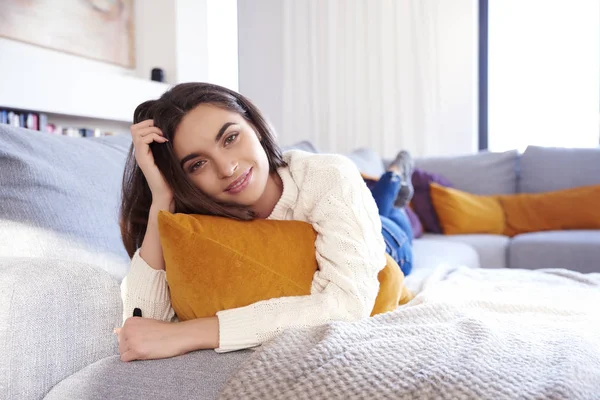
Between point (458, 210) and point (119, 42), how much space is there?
2.56 meters

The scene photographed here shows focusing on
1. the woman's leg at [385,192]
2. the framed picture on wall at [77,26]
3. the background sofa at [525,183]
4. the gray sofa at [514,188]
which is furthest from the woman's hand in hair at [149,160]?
the framed picture on wall at [77,26]

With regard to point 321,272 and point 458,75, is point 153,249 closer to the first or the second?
point 321,272

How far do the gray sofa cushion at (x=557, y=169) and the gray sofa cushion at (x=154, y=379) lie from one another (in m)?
2.61

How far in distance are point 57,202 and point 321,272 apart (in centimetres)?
59

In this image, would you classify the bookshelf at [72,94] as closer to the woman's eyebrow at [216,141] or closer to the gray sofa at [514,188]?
the gray sofa at [514,188]

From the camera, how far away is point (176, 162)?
3.68 feet

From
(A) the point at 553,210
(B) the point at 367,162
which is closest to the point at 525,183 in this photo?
(A) the point at 553,210

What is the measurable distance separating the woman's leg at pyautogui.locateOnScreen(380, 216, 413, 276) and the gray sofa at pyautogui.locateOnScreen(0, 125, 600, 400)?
0.78 meters

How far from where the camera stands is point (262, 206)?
4.09 feet

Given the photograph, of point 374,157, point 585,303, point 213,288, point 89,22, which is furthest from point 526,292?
point 89,22

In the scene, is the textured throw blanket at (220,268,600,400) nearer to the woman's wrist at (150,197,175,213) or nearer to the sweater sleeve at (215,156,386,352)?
the sweater sleeve at (215,156,386,352)

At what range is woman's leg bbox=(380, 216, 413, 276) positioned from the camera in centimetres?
162

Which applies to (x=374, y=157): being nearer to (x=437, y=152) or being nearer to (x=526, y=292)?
(x=437, y=152)

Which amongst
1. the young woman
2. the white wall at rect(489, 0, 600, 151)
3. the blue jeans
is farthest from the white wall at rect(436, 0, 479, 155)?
the young woman
